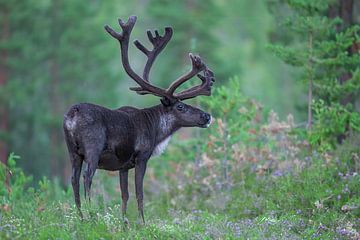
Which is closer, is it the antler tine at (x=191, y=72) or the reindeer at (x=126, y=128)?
the reindeer at (x=126, y=128)


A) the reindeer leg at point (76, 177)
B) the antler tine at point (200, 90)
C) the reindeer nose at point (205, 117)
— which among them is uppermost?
the antler tine at point (200, 90)

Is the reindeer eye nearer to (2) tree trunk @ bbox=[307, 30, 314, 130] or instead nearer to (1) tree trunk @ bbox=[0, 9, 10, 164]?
(2) tree trunk @ bbox=[307, 30, 314, 130]

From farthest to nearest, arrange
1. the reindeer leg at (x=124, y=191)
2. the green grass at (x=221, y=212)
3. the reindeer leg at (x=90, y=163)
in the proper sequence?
the reindeer leg at (x=124, y=191) → the reindeer leg at (x=90, y=163) → the green grass at (x=221, y=212)

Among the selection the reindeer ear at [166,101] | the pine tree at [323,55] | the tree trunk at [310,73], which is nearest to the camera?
the reindeer ear at [166,101]

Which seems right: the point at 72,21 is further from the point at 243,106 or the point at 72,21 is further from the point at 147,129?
the point at 147,129

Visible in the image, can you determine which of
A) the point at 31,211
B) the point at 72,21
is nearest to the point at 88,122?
the point at 31,211

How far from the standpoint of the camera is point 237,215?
1305 centimetres

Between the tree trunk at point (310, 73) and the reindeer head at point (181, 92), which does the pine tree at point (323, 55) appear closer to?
the tree trunk at point (310, 73)

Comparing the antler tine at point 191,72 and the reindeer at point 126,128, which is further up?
the antler tine at point 191,72

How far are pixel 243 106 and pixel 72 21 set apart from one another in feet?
61.5

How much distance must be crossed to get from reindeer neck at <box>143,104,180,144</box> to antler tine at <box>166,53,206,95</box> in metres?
0.33

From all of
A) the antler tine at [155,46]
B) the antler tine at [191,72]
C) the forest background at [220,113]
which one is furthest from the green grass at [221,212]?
the antler tine at [155,46]

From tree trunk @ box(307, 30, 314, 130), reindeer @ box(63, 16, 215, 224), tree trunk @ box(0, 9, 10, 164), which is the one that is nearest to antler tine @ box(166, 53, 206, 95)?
reindeer @ box(63, 16, 215, 224)

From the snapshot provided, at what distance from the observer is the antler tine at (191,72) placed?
11688 mm
